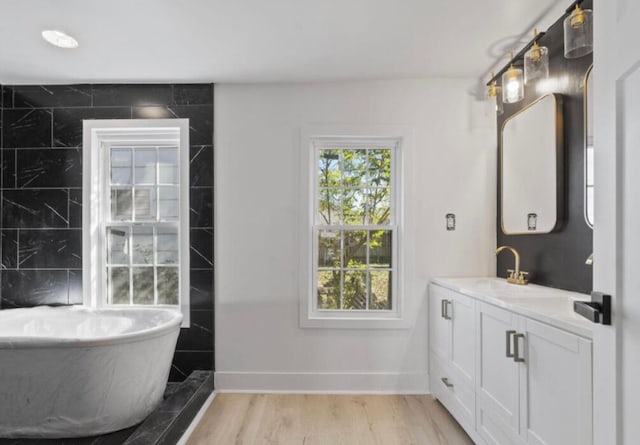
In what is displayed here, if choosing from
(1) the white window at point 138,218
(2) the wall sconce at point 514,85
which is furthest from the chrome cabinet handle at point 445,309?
(1) the white window at point 138,218

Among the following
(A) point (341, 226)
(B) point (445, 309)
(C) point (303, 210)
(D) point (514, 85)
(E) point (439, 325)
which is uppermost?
(D) point (514, 85)

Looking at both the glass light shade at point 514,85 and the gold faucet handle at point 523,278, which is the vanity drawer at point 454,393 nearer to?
the gold faucet handle at point 523,278

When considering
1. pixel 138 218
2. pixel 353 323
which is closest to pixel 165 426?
pixel 353 323

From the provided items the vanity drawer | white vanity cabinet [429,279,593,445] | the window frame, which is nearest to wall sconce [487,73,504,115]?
the window frame

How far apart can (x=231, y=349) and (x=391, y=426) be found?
1.29 metres

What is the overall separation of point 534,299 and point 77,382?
242 cm

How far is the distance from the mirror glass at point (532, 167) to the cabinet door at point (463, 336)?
638 mm

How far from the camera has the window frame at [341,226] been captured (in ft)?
9.46

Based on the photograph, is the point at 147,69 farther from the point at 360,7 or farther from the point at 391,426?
the point at 391,426

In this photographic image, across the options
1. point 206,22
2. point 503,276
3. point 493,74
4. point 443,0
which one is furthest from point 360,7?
point 503,276

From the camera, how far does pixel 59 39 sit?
7.48 ft

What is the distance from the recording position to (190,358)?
9.48 feet

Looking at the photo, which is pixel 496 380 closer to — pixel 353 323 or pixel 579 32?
pixel 353 323

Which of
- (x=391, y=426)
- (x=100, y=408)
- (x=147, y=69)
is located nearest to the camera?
(x=100, y=408)
